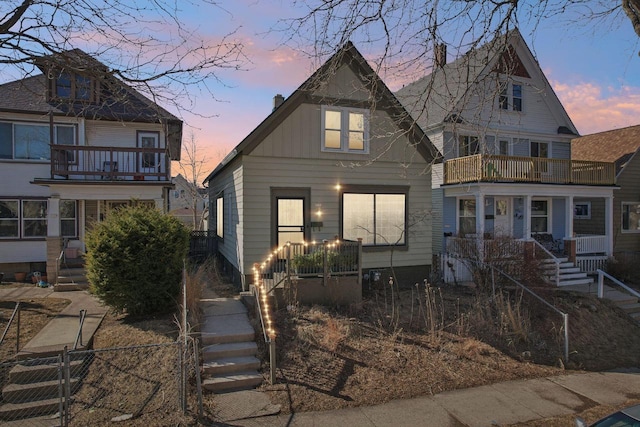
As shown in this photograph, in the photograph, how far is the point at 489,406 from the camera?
6.39m

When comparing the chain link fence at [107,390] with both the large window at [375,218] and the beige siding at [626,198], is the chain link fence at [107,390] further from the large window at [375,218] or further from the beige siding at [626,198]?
the beige siding at [626,198]

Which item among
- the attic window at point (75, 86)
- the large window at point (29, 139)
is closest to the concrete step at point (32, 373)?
the attic window at point (75, 86)

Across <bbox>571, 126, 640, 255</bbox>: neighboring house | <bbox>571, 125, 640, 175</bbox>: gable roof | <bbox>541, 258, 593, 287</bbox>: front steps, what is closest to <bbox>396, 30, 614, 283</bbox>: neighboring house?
<bbox>571, 126, 640, 255</bbox>: neighboring house

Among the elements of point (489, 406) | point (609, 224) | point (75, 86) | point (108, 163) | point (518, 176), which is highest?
Answer: point (75, 86)

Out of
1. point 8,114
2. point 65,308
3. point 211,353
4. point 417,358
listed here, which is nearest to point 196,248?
point 65,308

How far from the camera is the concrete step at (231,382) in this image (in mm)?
6625

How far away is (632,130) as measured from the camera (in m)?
22.2

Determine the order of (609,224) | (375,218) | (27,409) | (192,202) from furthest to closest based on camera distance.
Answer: (192,202), (609,224), (375,218), (27,409)

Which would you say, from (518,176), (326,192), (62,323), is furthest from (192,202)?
(518,176)

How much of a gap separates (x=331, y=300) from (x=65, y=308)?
694 centimetres

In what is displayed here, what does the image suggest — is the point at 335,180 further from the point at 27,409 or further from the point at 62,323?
the point at 27,409

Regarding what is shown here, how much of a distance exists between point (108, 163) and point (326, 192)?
30.1 ft

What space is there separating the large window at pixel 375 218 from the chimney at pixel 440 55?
6341mm

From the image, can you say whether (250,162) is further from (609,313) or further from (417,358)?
(609,313)
